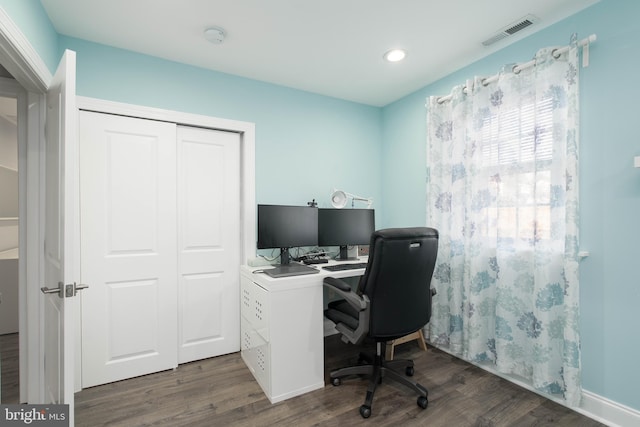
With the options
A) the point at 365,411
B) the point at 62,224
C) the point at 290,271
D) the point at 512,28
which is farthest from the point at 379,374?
the point at 512,28

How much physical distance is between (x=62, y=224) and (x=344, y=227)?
206cm

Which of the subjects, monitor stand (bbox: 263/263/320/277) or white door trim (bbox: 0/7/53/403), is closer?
white door trim (bbox: 0/7/53/403)

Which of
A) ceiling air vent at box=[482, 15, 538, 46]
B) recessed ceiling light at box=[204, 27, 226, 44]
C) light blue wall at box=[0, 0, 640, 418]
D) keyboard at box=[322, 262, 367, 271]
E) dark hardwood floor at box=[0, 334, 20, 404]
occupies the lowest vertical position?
dark hardwood floor at box=[0, 334, 20, 404]

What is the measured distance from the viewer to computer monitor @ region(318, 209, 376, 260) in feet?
9.03

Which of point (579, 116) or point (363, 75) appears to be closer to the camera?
point (579, 116)

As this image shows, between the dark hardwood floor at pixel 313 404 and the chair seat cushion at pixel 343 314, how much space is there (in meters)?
0.49

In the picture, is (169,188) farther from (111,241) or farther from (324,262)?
(324,262)

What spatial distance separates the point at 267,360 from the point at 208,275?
935 mm

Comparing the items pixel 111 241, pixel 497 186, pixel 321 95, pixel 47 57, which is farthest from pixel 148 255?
pixel 497 186

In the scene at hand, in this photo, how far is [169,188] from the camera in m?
2.30

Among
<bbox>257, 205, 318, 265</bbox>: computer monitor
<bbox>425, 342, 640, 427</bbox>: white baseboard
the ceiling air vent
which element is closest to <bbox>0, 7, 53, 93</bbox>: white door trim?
<bbox>257, 205, 318, 265</bbox>: computer monitor

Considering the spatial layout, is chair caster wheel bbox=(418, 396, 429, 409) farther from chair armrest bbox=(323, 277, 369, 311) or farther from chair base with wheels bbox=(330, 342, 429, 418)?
chair armrest bbox=(323, 277, 369, 311)

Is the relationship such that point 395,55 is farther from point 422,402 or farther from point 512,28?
point 422,402

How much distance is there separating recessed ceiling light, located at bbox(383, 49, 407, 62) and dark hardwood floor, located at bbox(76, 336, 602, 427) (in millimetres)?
2506
